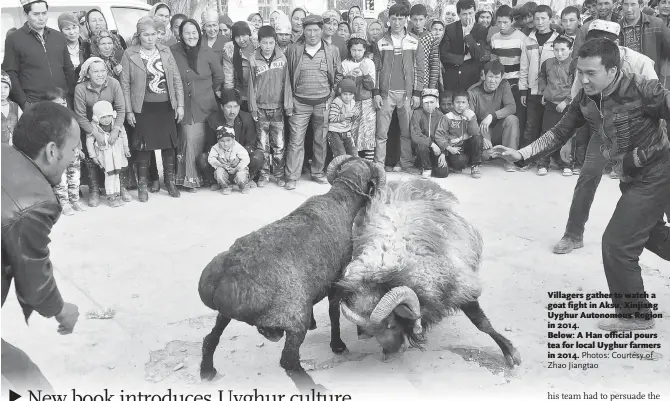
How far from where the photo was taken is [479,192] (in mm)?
7871

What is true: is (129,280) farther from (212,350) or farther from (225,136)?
(225,136)

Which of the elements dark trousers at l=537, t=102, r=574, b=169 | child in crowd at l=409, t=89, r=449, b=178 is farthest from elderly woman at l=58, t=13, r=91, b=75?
dark trousers at l=537, t=102, r=574, b=169

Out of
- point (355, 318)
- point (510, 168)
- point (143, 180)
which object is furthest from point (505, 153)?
point (143, 180)

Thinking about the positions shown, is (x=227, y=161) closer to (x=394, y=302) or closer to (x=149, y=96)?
(x=149, y=96)

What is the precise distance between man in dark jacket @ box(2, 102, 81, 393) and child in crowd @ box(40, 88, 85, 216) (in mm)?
4537

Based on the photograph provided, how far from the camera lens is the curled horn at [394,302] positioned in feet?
11.5

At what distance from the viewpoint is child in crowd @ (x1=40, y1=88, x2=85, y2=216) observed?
23.6 ft

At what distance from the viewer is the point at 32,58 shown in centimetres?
710

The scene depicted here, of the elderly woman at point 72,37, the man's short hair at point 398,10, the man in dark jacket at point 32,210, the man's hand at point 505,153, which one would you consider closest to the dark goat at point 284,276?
the man in dark jacket at point 32,210

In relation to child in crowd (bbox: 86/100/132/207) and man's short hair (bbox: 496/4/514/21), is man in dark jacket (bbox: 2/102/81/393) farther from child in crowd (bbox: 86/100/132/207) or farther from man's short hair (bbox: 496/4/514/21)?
man's short hair (bbox: 496/4/514/21)

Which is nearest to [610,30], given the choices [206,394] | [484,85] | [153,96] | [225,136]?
[484,85]

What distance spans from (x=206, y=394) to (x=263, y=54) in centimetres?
528

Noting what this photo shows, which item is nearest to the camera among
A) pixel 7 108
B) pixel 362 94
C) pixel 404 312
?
pixel 404 312

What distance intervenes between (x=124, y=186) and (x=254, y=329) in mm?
4147
